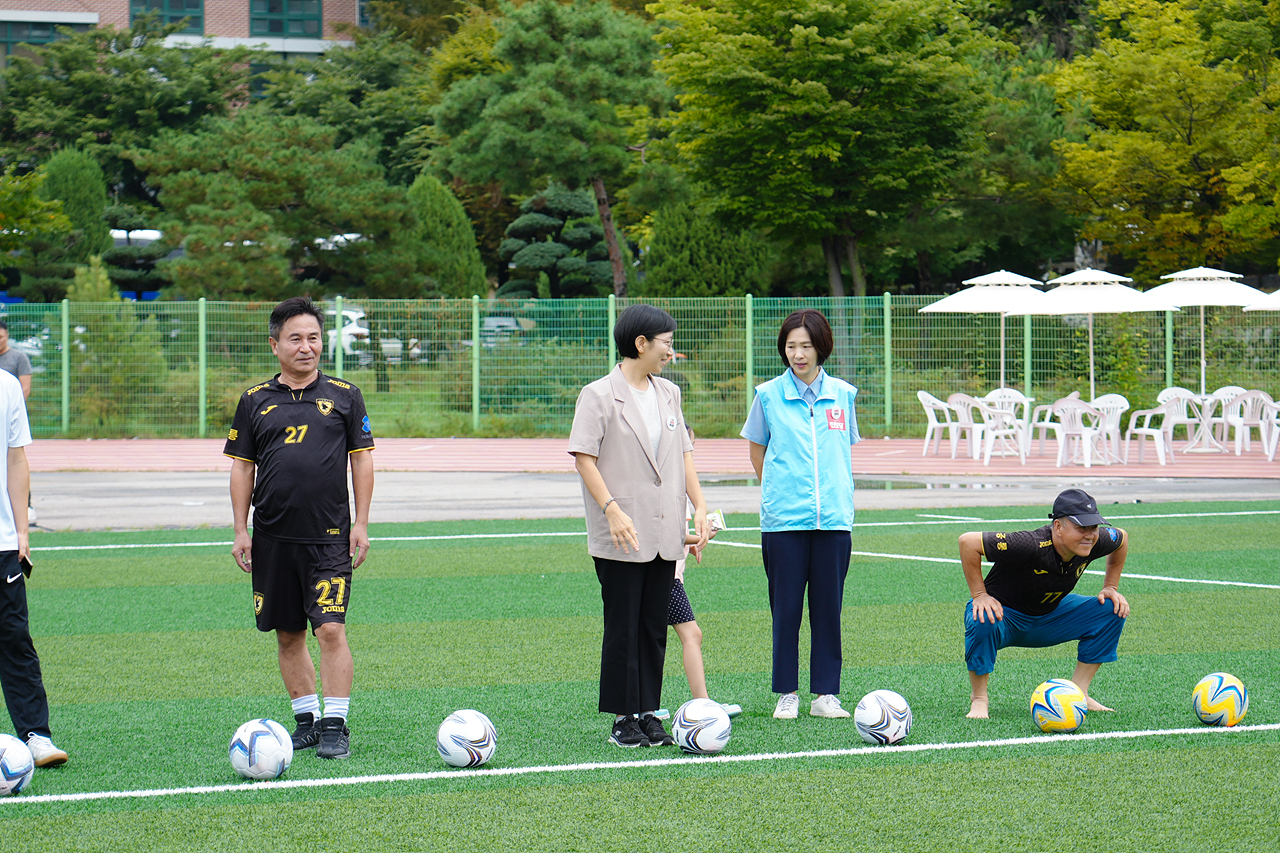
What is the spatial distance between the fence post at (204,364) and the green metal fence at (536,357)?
0.08 feet

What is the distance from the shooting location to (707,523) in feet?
18.6

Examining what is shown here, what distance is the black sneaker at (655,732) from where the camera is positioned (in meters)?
5.48

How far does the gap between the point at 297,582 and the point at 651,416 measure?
1.55 m

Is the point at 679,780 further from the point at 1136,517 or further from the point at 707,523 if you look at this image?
the point at 1136,517

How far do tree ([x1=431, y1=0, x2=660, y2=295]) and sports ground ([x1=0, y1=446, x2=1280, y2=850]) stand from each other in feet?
81.0

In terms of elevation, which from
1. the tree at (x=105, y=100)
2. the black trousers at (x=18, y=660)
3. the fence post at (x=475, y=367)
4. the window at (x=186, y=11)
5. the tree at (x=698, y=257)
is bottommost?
the black trousers at (x=18, y=660)

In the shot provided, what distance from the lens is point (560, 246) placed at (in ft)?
133

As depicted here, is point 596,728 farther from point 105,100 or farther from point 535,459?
point 105,100

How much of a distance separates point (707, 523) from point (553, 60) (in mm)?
30998

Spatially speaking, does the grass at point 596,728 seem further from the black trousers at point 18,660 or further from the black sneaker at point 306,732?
the black trousers at point 18,660

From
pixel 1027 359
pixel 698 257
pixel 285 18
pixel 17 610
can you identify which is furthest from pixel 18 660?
pixel 285 18

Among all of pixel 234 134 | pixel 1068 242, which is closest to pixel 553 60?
pixel 234 134

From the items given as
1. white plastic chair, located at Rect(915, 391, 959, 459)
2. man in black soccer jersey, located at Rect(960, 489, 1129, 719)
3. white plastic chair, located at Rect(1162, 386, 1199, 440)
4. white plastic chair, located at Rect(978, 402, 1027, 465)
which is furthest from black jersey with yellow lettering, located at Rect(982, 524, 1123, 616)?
white plastic chair, located at Rect(1162, 386, 1199, 440)

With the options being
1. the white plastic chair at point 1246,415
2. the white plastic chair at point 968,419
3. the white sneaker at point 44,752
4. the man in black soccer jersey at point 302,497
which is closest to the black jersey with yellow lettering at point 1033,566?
the man in black soccer jersey at point 302,497
